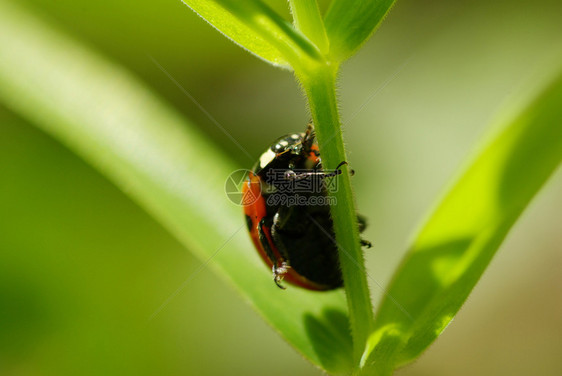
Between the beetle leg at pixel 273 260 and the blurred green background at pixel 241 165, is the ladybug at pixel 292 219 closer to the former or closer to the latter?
the beetle leg at pixel 273 260

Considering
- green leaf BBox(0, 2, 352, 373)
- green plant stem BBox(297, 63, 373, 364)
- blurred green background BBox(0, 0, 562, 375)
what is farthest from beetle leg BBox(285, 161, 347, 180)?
blurred green background BBox(0, 0, 562, 375)

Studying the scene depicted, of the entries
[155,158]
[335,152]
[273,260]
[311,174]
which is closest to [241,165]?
[155,158]

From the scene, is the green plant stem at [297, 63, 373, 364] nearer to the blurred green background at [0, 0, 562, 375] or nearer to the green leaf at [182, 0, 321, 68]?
the green leaf at [182, 0, 321, 68]

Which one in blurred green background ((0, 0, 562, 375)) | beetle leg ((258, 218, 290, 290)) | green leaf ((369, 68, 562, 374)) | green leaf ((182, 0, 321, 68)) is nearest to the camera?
green leaf ((182, 0, 321, 68))

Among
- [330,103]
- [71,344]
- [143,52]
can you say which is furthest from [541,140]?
[143,52]

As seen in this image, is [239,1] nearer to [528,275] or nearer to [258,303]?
[258,303]

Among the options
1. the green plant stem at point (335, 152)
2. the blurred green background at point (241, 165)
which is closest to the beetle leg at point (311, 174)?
the green plant stem at point (335, 152)
